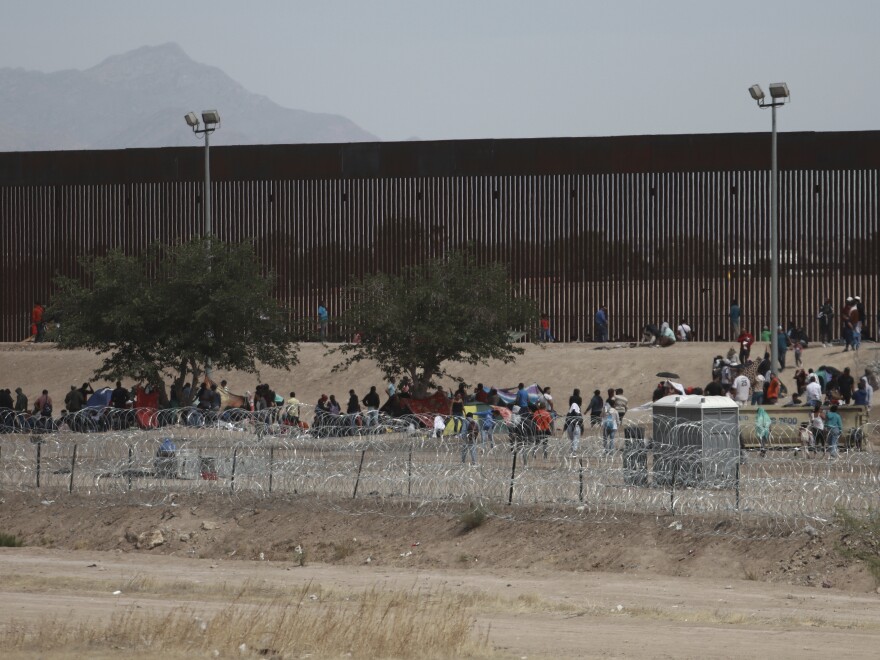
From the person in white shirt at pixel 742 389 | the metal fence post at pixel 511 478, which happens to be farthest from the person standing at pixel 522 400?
the metal fence post at pixel 511 478

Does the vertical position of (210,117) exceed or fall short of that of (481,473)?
it exceeds it

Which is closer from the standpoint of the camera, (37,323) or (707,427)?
(707,427)

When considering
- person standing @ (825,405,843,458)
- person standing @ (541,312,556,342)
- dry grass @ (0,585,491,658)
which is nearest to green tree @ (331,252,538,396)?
person standing @ (825,405,843,458)


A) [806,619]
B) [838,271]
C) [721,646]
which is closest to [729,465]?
[806,619]

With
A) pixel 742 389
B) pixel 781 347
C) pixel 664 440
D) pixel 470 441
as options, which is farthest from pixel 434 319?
pixel 664 440

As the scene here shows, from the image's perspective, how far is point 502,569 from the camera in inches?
749

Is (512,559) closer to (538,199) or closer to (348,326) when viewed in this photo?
(348,326)

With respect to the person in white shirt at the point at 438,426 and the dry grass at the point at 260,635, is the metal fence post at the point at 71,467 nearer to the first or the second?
the person in white shirt at the point at 438,426

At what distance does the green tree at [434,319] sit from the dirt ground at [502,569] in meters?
12.0

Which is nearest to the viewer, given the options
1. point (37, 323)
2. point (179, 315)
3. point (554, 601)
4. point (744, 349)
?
point (554, 601)

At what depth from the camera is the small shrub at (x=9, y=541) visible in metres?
21.7

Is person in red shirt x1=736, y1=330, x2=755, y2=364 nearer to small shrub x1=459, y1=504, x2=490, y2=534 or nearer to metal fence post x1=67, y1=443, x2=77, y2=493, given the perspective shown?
small shrub x1=459, y1=504, x2=490, y2=534

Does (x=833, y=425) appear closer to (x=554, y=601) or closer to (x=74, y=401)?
(x=554, y=601)

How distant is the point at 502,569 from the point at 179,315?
17358 millimetres
